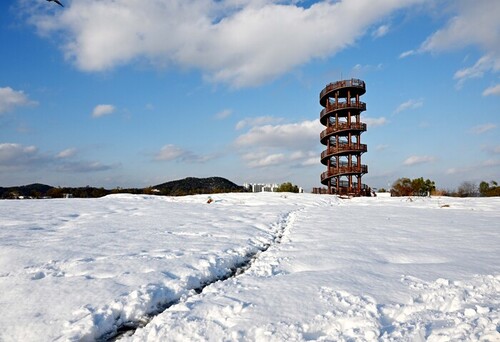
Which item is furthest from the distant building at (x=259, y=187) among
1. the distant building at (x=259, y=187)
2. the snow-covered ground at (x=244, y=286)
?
the snow-covered ground at (x=244, y=286)

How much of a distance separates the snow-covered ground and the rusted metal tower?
1054 inches

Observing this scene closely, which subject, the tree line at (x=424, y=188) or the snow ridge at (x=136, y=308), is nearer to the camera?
the snow ridge at (x=136, y=308)

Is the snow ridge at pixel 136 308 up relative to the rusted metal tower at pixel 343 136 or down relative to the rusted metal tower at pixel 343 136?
down

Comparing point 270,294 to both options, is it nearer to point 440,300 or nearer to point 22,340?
point 440,300

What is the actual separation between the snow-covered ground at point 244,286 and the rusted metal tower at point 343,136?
87.8 feet

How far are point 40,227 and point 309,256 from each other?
559 centimetres

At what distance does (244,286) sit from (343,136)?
32747 mm

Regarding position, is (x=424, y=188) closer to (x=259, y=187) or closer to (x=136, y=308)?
(x=259, y=187)

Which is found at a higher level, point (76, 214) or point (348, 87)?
point (348, 87)

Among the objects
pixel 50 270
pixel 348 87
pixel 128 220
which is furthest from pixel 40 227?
pixel 348 87

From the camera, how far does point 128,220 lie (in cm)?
872

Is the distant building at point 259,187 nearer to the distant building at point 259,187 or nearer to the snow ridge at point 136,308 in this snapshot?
the distant building at point 259,187

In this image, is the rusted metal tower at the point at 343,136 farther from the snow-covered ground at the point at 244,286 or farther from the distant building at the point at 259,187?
the snow-covered ground at the point at 244,286

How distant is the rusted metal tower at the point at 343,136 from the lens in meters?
33.2
